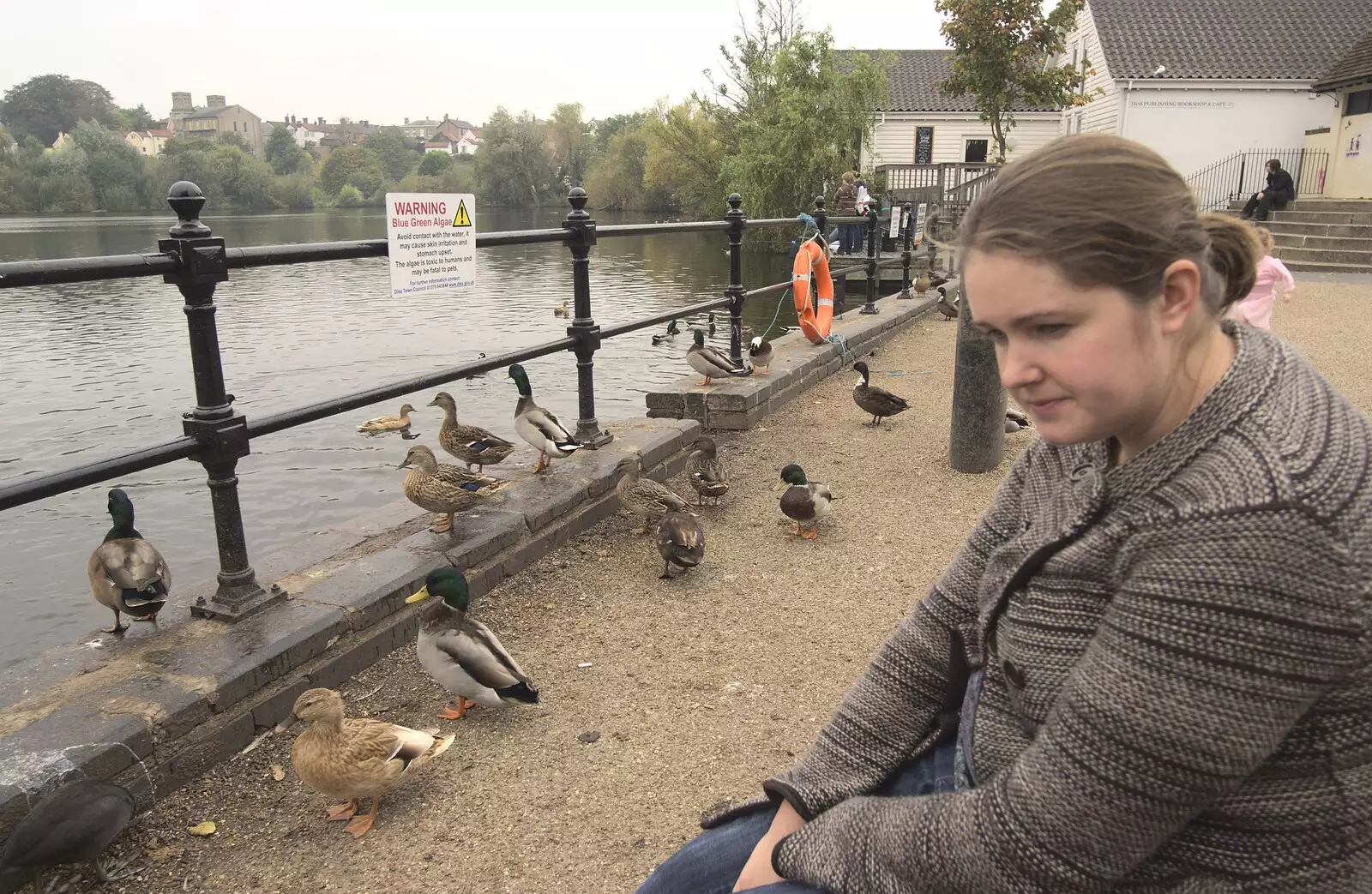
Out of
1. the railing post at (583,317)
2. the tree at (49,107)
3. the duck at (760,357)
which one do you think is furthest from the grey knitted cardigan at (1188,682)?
the tree at (49,107)

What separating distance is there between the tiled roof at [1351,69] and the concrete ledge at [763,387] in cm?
2316

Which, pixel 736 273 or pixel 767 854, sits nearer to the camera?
pixel 767 854

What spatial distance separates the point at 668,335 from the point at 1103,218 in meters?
15.9

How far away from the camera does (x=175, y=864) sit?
2.63 metres

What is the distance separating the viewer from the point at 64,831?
2377 millimetres

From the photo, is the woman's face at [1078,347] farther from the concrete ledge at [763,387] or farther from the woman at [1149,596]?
the concrete ledge at [763,387]

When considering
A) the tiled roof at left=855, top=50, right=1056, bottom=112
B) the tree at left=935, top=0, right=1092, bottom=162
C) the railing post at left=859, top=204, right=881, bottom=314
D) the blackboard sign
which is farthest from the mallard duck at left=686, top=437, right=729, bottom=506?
the blackboard sign

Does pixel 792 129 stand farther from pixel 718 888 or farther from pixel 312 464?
pixel 718 888

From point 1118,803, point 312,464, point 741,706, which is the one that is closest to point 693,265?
point 312,464

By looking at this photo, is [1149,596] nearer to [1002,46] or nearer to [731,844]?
[731,844]

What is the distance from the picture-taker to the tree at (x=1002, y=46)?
76.1ft

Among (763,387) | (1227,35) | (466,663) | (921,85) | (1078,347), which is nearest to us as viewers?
(1078,347)

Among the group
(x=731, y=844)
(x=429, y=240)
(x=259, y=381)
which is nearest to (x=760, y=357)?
(x=429, y=240)

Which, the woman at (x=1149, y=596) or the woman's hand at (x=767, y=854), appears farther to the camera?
the woman's hand at (x=767, y=854)
